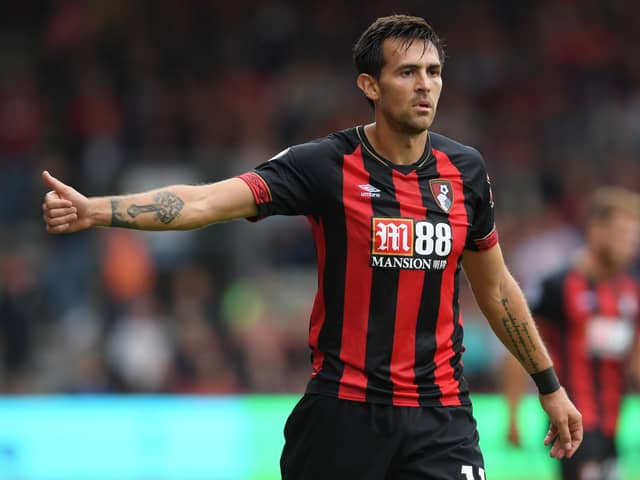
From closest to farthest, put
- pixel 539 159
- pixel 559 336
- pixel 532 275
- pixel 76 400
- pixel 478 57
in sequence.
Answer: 1. pixel 559 336
2. pixel 76 400
3. pixel 532 275
4. pixel 539 159
5. pixel 478 57

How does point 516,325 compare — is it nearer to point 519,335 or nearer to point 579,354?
point 519,335

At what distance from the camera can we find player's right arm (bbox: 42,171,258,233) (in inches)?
144

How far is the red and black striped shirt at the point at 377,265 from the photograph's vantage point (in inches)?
165

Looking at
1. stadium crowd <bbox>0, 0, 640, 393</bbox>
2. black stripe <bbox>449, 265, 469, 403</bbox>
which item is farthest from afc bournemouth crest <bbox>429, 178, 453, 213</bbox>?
stadium crowd <bbox>0, 0, 640, 393</bbox>

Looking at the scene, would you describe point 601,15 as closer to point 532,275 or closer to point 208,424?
point 532,275

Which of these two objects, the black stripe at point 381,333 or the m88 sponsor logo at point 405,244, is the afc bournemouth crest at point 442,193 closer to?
the m88 sponsor logo at point 405,244

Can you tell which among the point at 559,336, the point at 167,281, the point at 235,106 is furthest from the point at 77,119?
the point at 559,336

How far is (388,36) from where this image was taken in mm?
4312

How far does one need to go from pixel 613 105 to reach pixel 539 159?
1.19 metres

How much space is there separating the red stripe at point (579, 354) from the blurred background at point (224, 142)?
392cm

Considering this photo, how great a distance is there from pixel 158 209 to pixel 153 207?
0.06ft

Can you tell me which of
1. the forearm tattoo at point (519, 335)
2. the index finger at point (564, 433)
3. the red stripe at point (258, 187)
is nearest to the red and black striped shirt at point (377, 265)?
the red stripe at point (258, 187)

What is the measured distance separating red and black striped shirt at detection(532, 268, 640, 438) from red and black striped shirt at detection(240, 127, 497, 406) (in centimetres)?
254

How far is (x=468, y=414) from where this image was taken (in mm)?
4344
